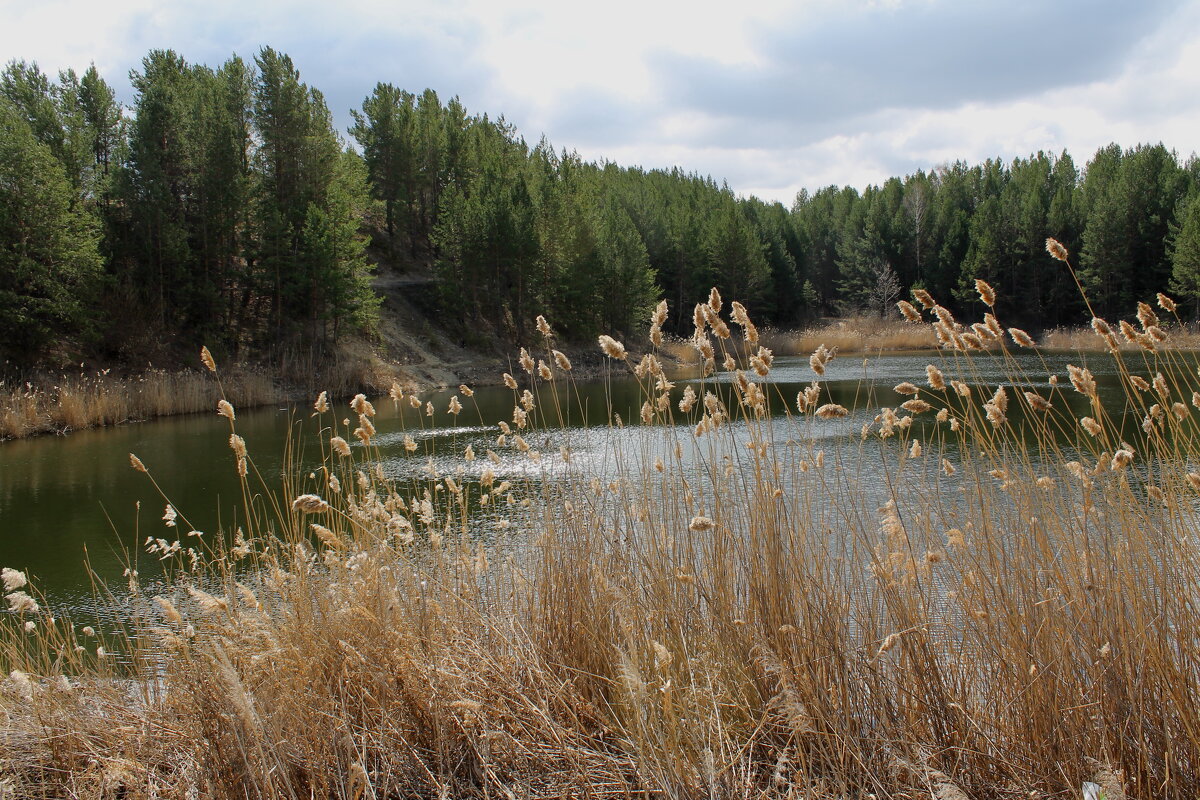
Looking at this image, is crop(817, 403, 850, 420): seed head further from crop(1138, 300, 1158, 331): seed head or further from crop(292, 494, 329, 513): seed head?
crop(292, 494, 329, 513): seed head

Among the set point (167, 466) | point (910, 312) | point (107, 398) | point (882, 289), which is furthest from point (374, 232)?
point (910, 312)

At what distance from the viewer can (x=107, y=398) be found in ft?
60.2

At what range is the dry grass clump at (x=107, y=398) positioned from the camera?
54.5 ft

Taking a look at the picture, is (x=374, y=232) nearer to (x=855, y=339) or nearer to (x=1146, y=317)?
(x=855, y=339)

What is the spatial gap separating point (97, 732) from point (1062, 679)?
10.2ft

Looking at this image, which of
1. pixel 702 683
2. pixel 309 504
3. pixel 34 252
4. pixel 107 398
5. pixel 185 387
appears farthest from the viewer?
pixel 185 387

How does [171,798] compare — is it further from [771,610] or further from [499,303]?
[499,303]

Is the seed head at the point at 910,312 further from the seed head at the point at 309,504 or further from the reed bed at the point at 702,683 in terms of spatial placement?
the seed head at the point at 309,504

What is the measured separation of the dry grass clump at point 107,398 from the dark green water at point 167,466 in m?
0.58

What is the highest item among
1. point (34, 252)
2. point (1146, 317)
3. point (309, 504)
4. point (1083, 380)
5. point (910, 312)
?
point (34, 252)

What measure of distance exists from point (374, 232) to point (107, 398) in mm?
24717

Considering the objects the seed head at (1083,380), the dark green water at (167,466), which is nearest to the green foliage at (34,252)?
the dark green water at (167,466)

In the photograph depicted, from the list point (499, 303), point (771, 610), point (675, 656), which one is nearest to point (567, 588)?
point (675, 656)

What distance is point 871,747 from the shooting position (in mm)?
2314
